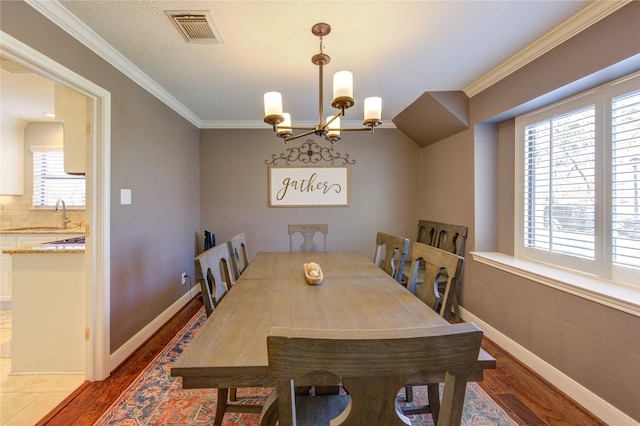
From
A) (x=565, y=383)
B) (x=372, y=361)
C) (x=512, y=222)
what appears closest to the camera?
(x=372, y=361)

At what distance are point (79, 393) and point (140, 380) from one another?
34 centimetres

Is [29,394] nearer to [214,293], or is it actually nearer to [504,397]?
[214,293]

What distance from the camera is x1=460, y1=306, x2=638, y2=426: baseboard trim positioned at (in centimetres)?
151

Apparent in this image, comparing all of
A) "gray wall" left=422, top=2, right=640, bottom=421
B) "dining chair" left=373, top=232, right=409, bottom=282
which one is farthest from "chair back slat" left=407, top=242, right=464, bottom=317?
"gray wall" left=422, top=2, right=640, bottom=421

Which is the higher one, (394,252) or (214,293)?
(394,252)

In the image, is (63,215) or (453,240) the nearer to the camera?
(453,240)

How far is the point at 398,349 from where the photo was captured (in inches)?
22.5

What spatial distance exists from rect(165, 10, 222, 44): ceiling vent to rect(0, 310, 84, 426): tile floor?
247cm

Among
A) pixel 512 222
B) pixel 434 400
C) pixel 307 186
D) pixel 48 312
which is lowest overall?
pixel 434 400

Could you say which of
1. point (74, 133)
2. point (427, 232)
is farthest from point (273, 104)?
point (427, 232)

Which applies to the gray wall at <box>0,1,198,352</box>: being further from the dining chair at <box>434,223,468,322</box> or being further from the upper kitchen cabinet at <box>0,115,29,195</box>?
the dining chair at <box>434,223,468,322</box>

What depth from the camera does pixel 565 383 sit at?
70.2 inches

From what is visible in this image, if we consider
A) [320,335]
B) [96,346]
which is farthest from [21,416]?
[320,335]

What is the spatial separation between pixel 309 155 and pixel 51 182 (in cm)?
352
